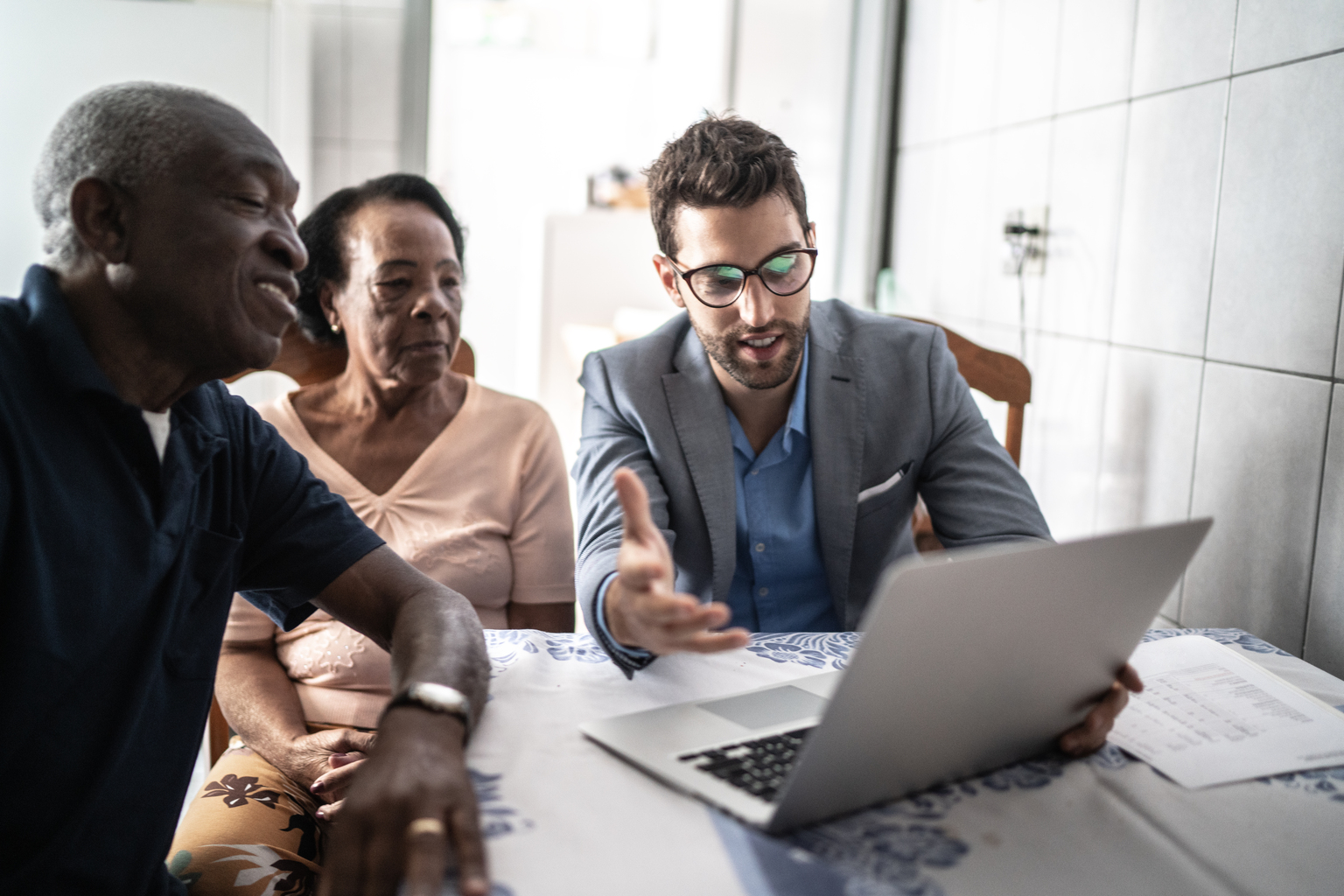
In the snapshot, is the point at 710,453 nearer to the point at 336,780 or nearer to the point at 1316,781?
the point at 336,780

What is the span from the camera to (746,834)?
0.63 m

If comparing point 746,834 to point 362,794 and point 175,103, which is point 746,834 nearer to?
point 362,794

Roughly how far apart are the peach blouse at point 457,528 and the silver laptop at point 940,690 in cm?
60

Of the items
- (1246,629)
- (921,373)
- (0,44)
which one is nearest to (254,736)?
(921,373)

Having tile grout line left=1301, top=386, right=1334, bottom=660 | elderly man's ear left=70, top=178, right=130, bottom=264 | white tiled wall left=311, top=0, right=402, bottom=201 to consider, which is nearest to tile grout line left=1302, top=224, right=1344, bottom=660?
tile grout line left=1301, top=386, right=1334, bottom=660

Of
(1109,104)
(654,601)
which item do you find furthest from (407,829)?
(1109,104)

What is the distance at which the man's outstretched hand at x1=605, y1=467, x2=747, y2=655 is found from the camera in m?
0.74

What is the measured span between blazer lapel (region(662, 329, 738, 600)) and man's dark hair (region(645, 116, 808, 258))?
0.64 ft

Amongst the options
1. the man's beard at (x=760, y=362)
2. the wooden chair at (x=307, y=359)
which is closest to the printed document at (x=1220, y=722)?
the man's beard at (x=760, y=362)

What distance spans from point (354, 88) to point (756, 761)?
89.6 inches

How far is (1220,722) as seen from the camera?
0.86m

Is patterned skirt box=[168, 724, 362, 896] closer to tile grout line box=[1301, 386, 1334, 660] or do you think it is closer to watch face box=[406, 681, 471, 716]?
watch face box=[406, 681, 471, 716]

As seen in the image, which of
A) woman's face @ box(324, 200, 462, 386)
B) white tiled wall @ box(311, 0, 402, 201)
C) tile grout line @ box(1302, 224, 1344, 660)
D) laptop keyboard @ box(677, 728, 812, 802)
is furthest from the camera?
white tiled wall @ box(311, 0, 402, 201)

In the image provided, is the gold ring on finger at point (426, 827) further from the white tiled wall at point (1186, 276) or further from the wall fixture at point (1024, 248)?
the wall fixture at point (1024, 248)
